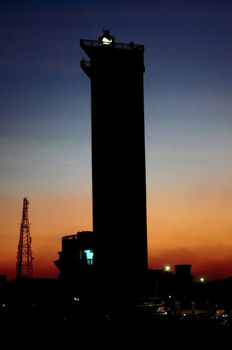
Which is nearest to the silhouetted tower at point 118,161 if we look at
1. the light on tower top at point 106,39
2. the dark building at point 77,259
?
the light on tower top at point 106,39

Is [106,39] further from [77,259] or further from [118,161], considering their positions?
[77,259]

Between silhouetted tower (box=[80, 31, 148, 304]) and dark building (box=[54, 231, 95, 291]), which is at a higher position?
silhouetted tower (box=[80, 31, 148, 304])

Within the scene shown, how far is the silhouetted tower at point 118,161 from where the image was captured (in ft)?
246

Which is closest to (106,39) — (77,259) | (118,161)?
(118,161)

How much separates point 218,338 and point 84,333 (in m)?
10.9

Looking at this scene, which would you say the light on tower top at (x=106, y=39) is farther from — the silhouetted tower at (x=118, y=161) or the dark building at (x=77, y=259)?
the dark building at (x=77, y=259)

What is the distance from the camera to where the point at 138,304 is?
245 ft

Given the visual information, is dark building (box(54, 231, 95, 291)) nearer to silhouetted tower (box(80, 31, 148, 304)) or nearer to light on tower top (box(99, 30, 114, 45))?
→ silhouetted tower (box(80, 31, 148, 304))

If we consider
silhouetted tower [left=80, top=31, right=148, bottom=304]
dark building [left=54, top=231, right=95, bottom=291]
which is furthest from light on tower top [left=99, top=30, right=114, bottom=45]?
dark building [left=54, top=231, right=95, bottom=291]

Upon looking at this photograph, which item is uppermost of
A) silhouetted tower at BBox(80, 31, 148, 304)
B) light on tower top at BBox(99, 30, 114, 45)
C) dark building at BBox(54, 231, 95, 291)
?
light on tower top at BBox(99, 30, 114, 45)

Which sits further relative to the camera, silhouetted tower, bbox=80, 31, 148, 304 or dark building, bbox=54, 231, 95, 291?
dark building, bbox=54, 231, 95, 291

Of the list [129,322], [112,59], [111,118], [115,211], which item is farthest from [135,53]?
[129,322]

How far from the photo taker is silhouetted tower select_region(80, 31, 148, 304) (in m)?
75.0

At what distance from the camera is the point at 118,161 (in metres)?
76.8
